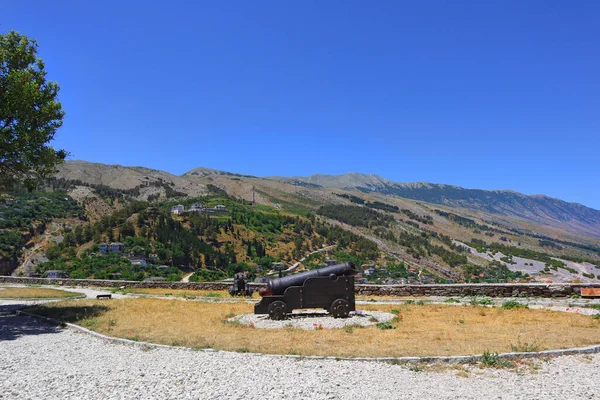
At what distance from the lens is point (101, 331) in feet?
37.1

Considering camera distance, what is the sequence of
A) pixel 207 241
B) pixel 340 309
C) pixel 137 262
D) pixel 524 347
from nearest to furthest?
pixel 524 347 < pixel 340 309 < pixel 137 262 < pixel 207 241

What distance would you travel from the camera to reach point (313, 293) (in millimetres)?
13719

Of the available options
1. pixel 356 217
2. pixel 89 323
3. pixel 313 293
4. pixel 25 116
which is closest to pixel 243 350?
pixel 313 293

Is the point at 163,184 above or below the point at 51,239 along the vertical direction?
above

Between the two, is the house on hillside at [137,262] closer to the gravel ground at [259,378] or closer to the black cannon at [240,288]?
the black cannon at [240,288]

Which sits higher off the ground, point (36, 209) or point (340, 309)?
point (36, 209)

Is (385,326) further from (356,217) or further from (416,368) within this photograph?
(356,217)

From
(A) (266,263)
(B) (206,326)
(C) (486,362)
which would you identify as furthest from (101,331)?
(A) (266,263)

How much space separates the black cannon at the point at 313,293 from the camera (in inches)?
530

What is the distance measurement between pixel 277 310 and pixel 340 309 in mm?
2055

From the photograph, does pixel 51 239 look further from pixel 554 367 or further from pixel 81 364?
pixel 554 367

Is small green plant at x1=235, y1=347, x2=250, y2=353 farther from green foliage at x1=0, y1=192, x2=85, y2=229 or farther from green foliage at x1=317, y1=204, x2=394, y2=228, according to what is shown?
green foliage at x1=317, y1=204, x2=394, y2=228

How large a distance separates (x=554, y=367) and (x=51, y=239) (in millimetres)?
79091

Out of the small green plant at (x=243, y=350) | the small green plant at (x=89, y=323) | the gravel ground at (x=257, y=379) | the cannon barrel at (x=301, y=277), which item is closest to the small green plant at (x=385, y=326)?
the cannon barrel at (x=301, y=277)
